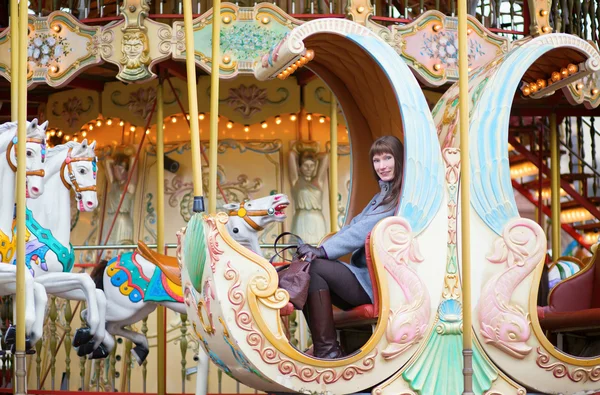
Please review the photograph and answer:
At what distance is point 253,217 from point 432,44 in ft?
8.56

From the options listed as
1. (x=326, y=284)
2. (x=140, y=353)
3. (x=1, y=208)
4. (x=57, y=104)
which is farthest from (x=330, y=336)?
(x=57, y=104)

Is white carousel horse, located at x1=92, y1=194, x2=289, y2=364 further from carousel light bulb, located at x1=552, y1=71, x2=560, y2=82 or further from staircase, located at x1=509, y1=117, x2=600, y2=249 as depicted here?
staircase, located at x1=509, y1=117, x2=600, y2=249

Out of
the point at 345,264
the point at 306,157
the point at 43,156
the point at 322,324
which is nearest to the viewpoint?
the point at 322,324

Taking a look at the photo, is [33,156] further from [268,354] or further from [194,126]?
[268,354]

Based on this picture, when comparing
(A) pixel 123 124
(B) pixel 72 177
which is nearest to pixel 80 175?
(B) pixel 72 177

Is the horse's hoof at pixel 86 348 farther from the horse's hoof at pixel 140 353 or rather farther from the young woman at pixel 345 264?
the young woman at pixel 345 264

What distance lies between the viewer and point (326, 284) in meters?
6.86

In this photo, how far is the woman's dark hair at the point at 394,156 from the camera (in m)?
7.27

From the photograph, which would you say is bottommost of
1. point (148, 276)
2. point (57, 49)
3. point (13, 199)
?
point (148, 276)

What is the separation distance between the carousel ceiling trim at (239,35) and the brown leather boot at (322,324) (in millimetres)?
4083

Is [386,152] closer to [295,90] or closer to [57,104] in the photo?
[295,90]

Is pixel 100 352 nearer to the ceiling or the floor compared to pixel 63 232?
nearer to the floor

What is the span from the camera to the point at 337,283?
6.95 metres

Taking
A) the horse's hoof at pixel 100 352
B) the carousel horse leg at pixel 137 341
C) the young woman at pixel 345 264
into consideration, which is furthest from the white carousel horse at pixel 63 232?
the young woman at pixel 345 264
